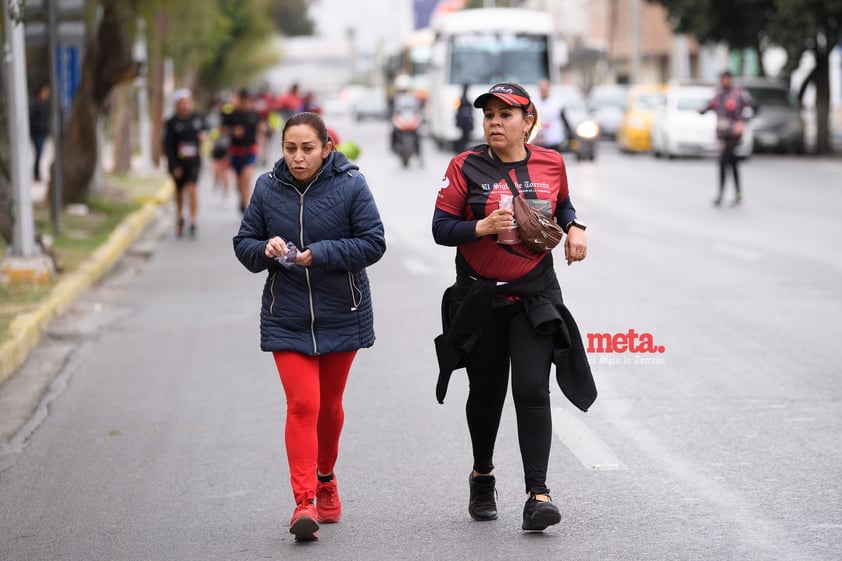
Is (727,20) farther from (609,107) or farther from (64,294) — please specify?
(64,294)

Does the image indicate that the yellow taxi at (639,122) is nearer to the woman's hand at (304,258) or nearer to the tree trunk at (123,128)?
the tree trunk at (123,128)

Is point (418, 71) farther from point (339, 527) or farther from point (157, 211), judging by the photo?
point (339, 527)

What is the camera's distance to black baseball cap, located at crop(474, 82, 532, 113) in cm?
557

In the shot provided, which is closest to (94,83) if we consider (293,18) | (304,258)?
(304,258)

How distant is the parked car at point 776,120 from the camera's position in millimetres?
35906

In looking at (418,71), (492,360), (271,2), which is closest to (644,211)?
(492,360)

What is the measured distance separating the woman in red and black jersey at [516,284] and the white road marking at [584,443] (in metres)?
1.17

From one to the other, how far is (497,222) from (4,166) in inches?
415

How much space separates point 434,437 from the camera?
755cm

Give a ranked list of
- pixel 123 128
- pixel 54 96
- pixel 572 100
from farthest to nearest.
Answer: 1. pixel 572 100
2. pixel 123 128
3. pixel 54 96

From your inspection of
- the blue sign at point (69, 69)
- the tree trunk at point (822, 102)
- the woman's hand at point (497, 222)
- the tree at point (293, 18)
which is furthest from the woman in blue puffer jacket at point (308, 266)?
the tree at point (293, 18)

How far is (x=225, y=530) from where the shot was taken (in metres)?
5.95

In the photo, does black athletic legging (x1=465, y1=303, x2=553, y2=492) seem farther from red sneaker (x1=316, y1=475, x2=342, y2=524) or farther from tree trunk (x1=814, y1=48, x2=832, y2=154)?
tree trunk (x1=814, y1=48, x2=832, y2=154)

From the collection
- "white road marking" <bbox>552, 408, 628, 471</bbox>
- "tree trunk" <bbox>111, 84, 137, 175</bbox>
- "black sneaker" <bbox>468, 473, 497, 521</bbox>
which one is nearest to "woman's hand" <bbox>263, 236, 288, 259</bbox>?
"black sneaker" <bbox>468, 473, 497, 521</bbox>
